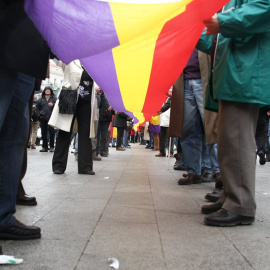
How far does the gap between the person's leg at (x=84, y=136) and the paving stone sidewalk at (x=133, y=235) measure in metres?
1.59

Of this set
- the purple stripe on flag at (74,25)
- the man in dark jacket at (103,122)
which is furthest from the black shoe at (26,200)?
the man in dark jacket at (103,122)

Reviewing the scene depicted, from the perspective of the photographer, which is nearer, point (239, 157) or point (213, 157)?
point (239, 157)

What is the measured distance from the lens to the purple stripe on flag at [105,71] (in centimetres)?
274

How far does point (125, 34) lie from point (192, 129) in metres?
2.67

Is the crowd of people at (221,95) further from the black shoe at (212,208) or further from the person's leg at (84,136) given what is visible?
the person's leg at (84,136)

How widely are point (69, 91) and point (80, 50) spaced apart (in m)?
3.19

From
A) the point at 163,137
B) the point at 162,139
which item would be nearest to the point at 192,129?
the point at 163,137

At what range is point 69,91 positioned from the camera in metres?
5.40

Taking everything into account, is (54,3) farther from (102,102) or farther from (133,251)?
(102,102)

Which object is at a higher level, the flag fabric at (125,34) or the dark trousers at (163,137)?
the flag fabric at (125,34)

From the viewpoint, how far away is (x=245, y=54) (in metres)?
2.54

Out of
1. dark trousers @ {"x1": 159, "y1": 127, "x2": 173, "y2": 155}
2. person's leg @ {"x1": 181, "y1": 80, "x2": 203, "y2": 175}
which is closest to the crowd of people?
person's leg @ {"x1": 181, "y1": 80, "x2": 203, "y2": 175}

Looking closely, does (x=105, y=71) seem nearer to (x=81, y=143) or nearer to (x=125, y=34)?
(x=125, y=34)

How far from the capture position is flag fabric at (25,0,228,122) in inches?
83.2
